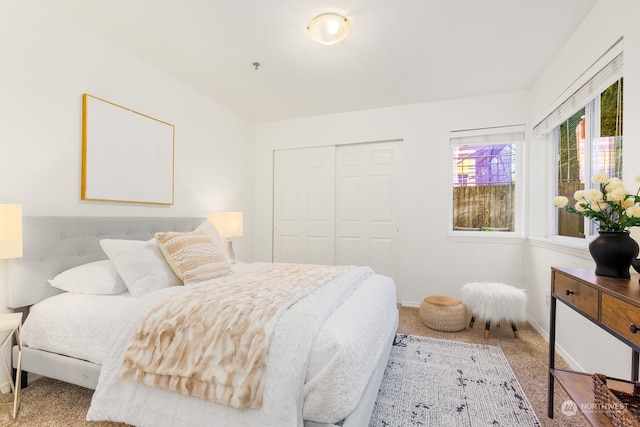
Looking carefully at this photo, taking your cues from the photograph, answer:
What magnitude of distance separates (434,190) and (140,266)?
3147 millimetres

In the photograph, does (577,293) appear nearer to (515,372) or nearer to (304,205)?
(515,372)

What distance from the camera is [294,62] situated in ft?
9.19

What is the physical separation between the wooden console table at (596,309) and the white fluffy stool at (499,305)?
3.54 feet

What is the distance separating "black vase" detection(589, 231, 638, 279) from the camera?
1366 mm

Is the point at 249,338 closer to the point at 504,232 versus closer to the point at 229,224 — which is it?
the point at 229,224

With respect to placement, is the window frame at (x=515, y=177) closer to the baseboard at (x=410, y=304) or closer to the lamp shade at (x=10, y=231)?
the baseboard at (x=410, y=304)

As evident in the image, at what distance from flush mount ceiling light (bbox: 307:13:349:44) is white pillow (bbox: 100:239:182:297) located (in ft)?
6.41

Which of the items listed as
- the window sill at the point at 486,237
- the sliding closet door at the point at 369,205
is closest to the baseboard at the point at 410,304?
the sliding closet door at the point at 369,205

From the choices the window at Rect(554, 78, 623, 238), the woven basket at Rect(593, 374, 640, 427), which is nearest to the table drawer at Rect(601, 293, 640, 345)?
the woven basket at Rect(593, 374, 640, 427)

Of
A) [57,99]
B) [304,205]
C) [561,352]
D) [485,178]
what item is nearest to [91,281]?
[57,99]

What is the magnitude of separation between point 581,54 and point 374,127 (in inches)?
83.8

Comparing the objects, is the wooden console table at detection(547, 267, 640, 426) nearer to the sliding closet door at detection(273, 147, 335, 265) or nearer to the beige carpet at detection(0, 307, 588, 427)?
the beige carpet at detection(0, 307, 588, 427)

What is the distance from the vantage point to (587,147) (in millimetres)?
2363

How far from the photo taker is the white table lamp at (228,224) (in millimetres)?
3396
